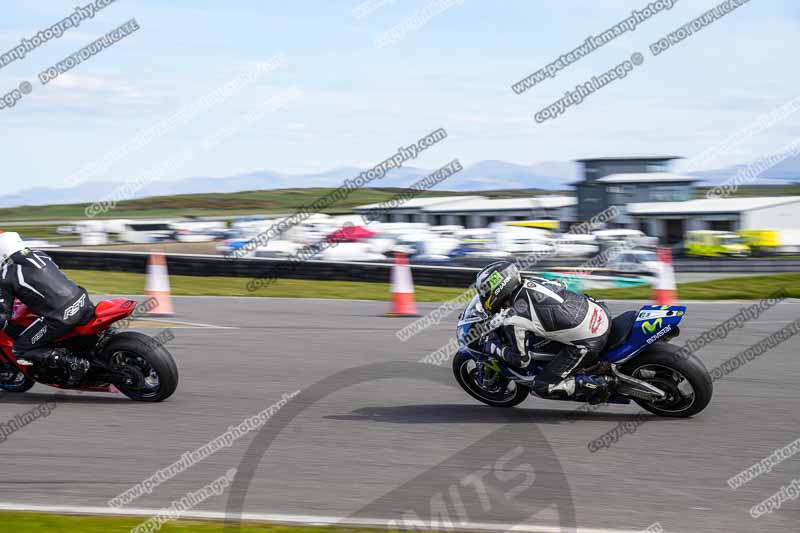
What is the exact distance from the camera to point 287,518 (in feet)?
16.3

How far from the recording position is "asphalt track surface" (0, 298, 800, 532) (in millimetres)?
5301

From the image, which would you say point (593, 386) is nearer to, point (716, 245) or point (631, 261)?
point (631, 261)

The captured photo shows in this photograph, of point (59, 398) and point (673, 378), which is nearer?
point (673, 378)

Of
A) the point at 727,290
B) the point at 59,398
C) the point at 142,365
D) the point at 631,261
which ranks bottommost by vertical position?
the point at 631,261

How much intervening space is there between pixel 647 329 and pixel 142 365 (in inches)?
170

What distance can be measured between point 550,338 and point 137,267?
14.8 m

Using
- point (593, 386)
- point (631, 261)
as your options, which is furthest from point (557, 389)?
point (631, 261)

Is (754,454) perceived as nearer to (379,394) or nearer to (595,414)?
(595,414)

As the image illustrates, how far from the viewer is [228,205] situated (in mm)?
154875

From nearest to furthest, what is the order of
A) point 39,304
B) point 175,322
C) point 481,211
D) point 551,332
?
point 551,332
point 39,304
point 175,322
point 481,211

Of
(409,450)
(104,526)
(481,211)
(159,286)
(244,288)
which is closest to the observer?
(104,526)

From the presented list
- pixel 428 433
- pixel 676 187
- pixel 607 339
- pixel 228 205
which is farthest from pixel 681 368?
Answer: pixel 228 205

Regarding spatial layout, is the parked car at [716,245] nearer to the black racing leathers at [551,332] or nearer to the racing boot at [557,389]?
the black racing leathers at [551,332]

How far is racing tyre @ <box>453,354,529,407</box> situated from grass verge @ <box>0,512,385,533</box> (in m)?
3.27
